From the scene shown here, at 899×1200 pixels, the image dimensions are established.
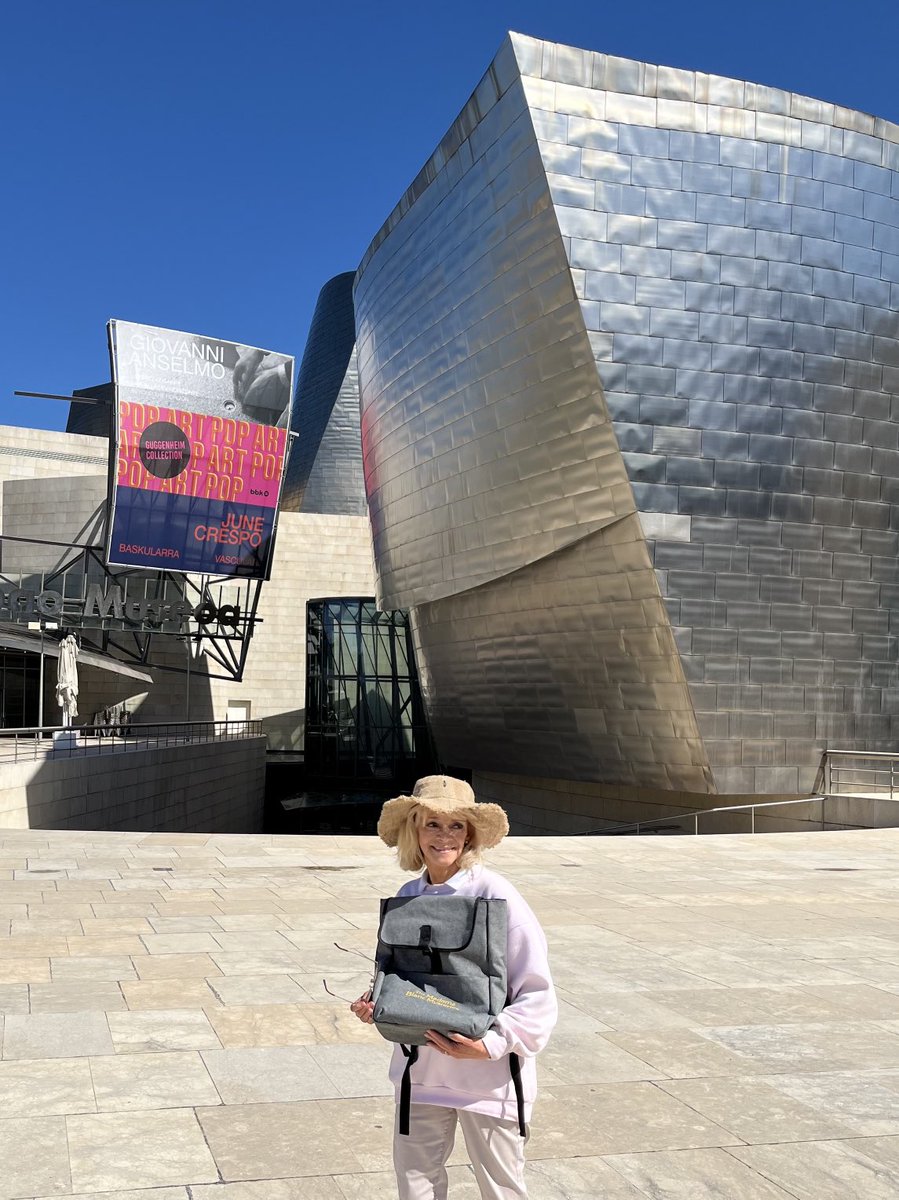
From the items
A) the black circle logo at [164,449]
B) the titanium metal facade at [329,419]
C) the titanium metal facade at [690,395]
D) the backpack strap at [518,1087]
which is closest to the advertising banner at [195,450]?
the black circle logo at [164,449]

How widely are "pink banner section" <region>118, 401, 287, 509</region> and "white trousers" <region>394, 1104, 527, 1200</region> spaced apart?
118 feet

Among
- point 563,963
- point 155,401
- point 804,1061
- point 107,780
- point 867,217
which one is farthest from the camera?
point 155,401

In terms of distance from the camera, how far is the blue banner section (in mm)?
37406

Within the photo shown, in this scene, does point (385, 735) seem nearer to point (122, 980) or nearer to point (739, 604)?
point (739, 604)

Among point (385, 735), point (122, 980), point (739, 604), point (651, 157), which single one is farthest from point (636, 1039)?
point (385, 735)

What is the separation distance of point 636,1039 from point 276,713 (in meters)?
43.2

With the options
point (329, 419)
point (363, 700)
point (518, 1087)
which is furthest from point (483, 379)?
point (329, 419)

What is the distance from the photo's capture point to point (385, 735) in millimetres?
44656

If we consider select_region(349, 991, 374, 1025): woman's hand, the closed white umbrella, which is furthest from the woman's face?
the closed white umbrella

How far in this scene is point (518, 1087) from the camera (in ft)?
10.1

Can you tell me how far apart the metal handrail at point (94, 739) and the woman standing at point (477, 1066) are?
1948cm

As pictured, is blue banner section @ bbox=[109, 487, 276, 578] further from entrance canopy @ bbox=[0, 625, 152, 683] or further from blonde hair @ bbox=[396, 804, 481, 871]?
blonde hair @ bbox=[396, 804, 481, 871]

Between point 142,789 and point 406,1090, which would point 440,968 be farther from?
point 142,789

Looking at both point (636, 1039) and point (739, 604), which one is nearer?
point (636, 1039)
